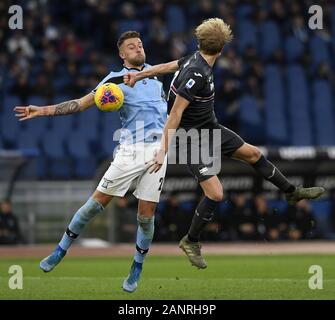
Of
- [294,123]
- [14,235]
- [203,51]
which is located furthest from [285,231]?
[203,51]

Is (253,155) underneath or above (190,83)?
underneath

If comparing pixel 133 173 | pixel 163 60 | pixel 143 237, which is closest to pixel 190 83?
pixel 133 173

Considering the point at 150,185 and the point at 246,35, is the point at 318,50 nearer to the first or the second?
the point at 246,35

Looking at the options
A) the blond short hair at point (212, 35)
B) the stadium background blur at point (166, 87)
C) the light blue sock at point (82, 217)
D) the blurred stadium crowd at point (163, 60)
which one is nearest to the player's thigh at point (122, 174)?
the light blue sock at point (82, 217)

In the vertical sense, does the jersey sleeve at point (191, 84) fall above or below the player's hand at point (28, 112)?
above

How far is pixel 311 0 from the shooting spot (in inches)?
985

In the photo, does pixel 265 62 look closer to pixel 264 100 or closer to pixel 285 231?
pixel 264 100

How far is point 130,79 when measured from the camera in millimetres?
9852

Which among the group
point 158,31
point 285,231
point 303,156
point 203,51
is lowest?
point 285,231

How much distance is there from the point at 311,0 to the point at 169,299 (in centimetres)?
1703

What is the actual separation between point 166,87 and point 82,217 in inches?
478

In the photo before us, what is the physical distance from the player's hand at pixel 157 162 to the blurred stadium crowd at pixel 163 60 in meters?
11.5

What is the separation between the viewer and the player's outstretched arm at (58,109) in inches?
395

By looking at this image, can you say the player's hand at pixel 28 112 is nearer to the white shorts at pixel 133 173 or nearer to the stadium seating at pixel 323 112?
the white shorts at pixel 133 173
